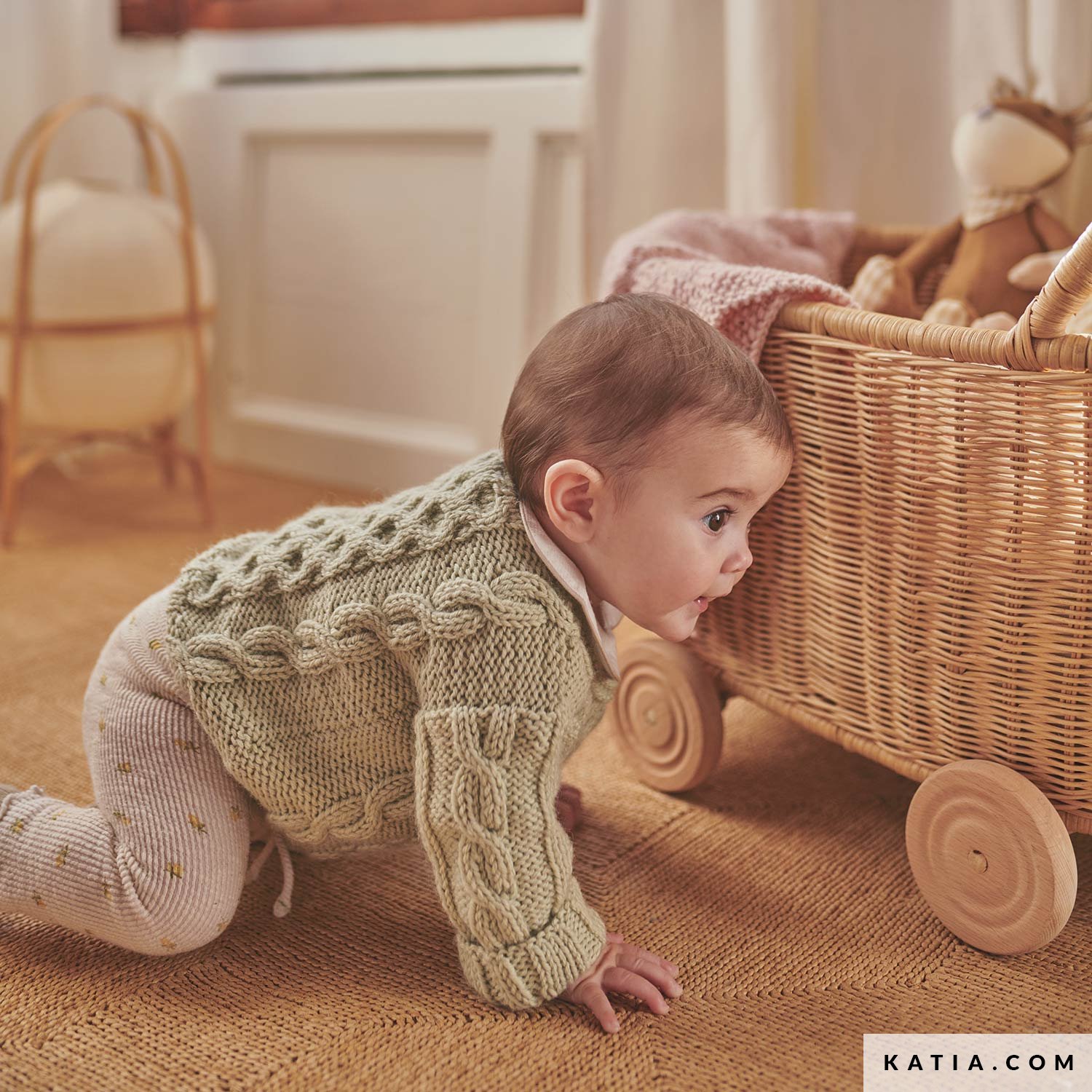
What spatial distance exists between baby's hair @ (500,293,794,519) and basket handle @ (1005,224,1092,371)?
159mm

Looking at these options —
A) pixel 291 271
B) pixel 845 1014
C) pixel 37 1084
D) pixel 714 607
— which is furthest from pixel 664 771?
pixel 291 271

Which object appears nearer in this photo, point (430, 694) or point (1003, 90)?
point (430, 694)

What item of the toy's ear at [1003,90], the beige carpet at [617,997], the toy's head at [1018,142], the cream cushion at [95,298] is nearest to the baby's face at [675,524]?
the beige carpet at [617,997]

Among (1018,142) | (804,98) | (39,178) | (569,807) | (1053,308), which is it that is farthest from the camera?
(39,178)

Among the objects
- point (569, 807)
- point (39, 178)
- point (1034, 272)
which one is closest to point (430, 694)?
point (569, 807)

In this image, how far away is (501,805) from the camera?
29.0 inches

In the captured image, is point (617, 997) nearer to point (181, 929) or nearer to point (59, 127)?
point (181, 929)

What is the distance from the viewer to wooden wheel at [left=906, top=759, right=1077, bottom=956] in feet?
2.57

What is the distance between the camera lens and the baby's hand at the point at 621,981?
0.76 m

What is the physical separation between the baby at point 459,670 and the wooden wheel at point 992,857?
204 millimetres

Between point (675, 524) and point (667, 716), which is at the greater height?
point (675, 524)

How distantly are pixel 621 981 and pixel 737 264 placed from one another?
23.7 inches

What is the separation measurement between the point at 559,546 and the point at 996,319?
1.59 ft

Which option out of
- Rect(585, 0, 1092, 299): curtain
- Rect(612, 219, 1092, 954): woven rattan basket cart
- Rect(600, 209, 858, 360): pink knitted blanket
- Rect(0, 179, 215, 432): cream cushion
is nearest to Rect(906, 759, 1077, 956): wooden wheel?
Rect(612, 219, 1092, 954): woven rattan basket cart
